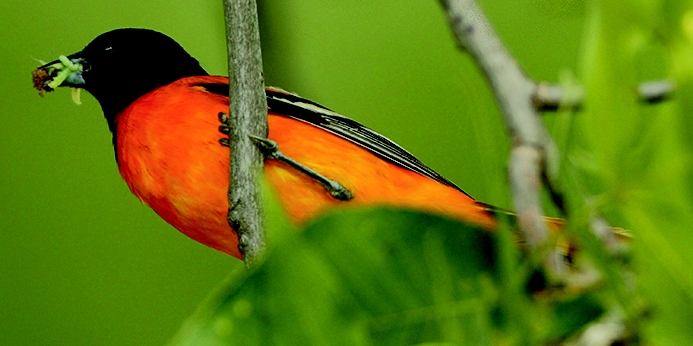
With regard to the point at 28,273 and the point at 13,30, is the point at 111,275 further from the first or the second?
the point at 13,30

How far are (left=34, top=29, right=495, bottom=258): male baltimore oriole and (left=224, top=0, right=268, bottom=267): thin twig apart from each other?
0.11 m

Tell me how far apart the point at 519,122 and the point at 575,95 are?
27 millimetres

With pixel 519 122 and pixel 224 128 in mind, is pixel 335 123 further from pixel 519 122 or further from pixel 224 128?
pixel 519 122

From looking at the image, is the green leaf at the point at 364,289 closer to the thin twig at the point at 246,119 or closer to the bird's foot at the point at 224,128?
the thin twig at the point at 246,119

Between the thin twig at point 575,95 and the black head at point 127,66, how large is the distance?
26.2 inches

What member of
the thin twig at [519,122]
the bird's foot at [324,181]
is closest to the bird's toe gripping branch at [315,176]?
the bird's foot at [324,181]

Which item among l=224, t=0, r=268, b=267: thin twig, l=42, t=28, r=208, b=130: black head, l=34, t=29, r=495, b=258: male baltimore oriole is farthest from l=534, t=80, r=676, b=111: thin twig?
l=42, t=28, r=208, b=130: black head

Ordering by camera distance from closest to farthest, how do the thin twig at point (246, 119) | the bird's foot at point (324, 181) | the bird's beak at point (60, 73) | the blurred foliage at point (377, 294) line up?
the blurred foliage at point (377, 294)
the thin twig at point (246, 119)
the bird's foot at point (324, 181)
the bird's beak at point (60, 73)

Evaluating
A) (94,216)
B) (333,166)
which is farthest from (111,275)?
(333,166)

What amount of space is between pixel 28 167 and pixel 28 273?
11 centimetres

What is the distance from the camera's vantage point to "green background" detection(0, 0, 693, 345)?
2.40ft

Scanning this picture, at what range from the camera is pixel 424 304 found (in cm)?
14

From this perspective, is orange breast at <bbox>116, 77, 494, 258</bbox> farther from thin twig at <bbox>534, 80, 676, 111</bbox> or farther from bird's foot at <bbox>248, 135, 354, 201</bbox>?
thin twig at <bbox>534, 80, 676, 111</bbox>

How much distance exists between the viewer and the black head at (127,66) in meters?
0.80
